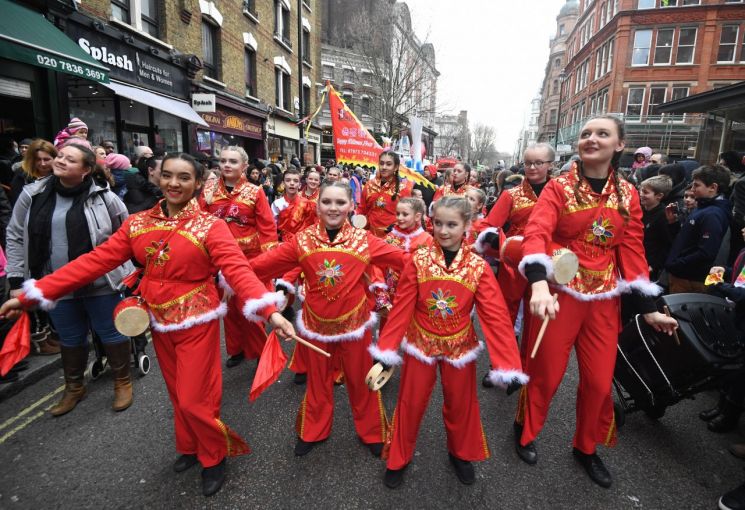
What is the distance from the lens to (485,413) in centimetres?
342

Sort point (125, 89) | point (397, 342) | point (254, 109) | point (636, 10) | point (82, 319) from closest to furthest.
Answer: point (397, 342) → point (82, 319) → point (125, 89) → point (254, 109) → point (636, 10)

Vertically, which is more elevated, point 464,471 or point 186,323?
point 186,323

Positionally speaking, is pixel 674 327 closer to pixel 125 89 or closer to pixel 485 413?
pixel 485 413

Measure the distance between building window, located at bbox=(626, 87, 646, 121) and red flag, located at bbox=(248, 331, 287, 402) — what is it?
3419 cm

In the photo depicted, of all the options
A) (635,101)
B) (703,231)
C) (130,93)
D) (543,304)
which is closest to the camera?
(543,304)

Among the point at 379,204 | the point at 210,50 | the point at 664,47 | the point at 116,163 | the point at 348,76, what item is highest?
the point at 664,47

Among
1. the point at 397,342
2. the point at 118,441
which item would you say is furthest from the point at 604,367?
the point at 118,441

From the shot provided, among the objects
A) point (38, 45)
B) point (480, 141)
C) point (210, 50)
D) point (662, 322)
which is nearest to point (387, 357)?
point (662, 322)

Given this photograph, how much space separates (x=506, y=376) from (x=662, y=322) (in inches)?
43.7

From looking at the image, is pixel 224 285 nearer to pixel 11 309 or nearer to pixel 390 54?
pixel 11 309

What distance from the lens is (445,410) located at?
2.58 m

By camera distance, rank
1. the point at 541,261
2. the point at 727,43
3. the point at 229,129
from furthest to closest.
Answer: the point at 727,43 → the point at 229,129 → the point at 541,261

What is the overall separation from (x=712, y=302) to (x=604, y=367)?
104cm

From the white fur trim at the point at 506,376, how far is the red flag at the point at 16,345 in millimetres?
2597
